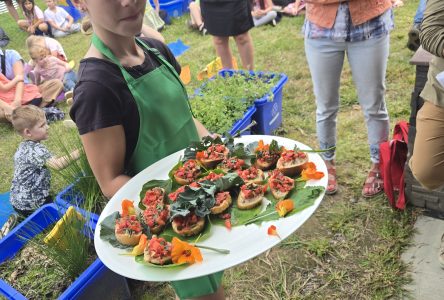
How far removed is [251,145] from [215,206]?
1.22 feet

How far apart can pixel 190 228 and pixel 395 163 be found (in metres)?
1.77

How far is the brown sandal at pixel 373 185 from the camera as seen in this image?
112 inches

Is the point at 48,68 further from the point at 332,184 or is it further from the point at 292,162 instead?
the point at 292,162

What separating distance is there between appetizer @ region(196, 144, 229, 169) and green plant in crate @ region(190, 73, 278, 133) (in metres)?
1.52

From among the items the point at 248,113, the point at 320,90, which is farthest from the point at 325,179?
the point at 248,113

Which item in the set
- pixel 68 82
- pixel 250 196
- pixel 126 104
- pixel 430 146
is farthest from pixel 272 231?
pixel 68 82

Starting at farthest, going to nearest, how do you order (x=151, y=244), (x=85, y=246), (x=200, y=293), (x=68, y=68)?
(x=68, y=68), (x=85, y=246), (x=200, y=293), (x=151, y=244)

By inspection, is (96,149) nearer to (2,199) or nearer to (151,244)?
(151,244)

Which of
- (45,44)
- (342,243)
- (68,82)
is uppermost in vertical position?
(45,44)

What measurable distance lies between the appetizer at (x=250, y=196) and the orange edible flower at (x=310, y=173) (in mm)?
150

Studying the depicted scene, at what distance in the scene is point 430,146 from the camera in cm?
195

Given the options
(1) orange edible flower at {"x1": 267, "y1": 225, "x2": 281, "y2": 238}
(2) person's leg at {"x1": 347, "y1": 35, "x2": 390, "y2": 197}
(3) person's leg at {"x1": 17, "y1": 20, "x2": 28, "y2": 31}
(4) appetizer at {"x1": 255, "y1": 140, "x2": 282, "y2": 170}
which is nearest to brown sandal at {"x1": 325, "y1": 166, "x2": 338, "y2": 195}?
(2) person's leg at {"x1": 347, "y1": 35, "x2": 390, "y2": 197}

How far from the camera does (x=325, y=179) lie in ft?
4.54

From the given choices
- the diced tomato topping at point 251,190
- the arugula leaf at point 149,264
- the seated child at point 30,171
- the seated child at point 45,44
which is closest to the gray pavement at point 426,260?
the diced tomato topping at point 251,190
